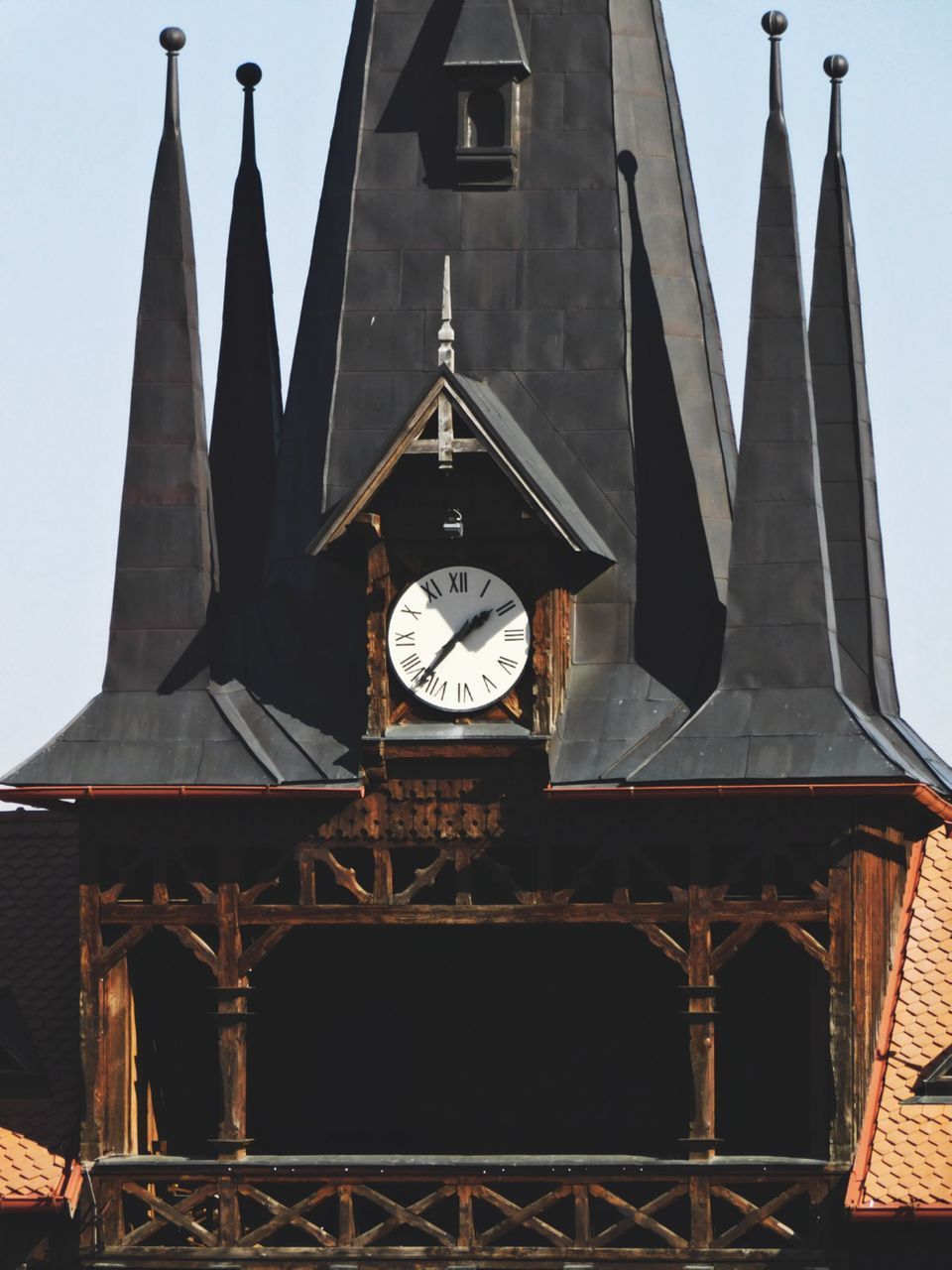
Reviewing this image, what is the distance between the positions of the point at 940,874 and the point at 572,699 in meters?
4.01

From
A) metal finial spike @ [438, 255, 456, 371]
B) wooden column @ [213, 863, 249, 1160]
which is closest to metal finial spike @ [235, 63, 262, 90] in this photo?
metal finial spike @ [438, 255, 456, 371]

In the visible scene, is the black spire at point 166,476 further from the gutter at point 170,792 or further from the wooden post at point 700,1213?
the wooden post at point 700,1213

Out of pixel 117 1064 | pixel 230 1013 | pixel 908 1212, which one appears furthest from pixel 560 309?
pixel 908 1212

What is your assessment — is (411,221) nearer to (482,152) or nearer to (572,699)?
(482,152)

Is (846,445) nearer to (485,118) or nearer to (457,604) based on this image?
(485,118)

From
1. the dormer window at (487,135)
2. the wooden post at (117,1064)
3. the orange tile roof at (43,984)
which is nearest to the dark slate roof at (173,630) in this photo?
the wooden post at (117,1064)

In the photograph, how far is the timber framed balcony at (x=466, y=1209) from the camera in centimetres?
3609

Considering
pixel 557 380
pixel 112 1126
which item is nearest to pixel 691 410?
pixel 557 380

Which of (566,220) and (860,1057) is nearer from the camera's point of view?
(860,1057)

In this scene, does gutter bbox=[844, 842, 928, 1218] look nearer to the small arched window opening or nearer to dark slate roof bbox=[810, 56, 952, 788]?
dark slate roof bbox=[810, 56, 952, 788]

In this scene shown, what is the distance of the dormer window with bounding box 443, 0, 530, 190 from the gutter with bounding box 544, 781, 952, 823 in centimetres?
584

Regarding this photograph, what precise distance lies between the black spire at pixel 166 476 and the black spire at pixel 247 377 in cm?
162

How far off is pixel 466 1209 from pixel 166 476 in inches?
268

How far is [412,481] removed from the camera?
3638cm
